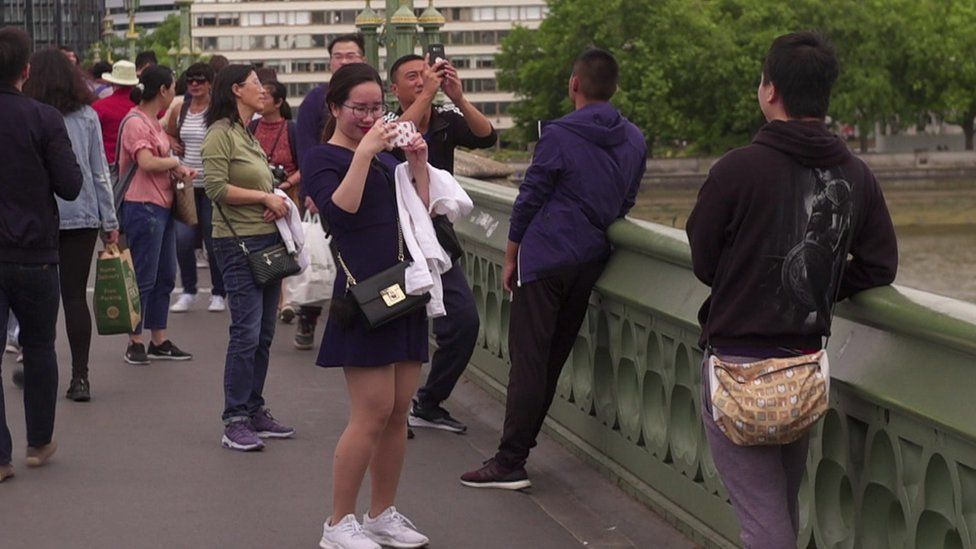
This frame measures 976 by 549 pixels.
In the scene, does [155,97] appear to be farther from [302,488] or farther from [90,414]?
[302,488]

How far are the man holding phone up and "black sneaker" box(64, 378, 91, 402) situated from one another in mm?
1813

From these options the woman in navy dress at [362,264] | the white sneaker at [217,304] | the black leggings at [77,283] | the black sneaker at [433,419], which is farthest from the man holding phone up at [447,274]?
the white sneaker at [217,304]

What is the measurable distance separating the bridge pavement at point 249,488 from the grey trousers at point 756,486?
163 centimetres

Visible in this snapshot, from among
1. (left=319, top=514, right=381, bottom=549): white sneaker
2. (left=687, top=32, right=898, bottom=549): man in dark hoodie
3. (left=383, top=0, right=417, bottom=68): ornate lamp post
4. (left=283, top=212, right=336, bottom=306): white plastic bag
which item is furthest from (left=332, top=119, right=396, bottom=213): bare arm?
(left=383, top=0, right=417, bottom=68): ornate lamp post

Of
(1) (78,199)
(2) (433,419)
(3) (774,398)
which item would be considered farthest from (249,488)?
(3) (774,398)

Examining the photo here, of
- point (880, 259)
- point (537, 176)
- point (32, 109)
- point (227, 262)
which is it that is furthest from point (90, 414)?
point (880, 259)

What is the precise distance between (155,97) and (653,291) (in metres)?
4.82

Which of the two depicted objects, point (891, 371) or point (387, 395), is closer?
point (891, 371)

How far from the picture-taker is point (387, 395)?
609 centimetres

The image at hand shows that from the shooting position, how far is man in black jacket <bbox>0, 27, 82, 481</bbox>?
745 centimetres

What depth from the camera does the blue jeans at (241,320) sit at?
8312 mm

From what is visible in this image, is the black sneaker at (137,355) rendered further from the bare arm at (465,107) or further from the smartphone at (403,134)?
the smartphone at (403,134)

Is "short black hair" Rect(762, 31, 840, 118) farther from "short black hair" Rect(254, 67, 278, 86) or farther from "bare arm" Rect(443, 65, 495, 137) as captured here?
"short black hair" Rect(254, 67, 278, 86)

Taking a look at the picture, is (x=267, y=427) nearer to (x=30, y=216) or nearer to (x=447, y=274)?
(x=447, y=274)
